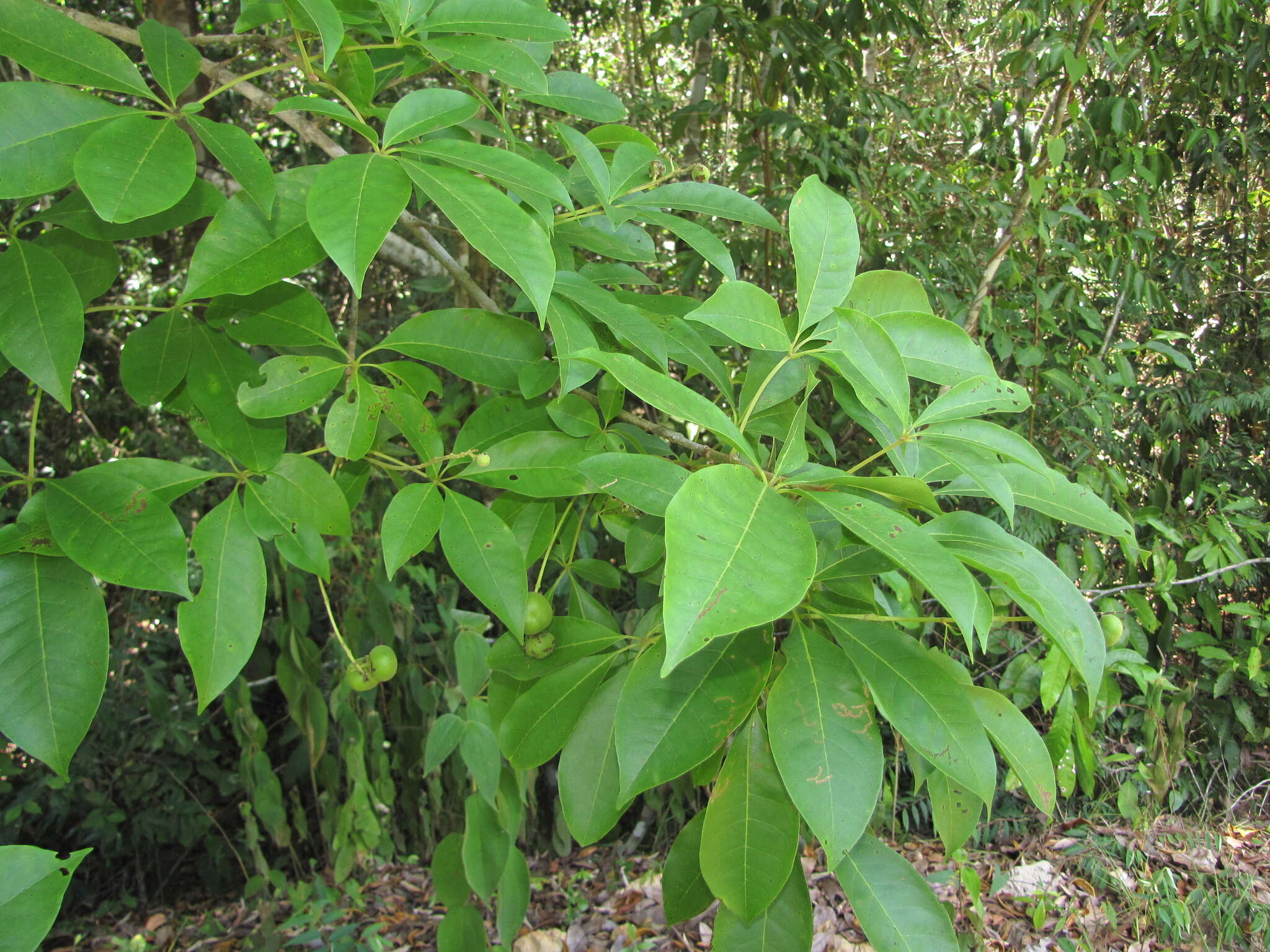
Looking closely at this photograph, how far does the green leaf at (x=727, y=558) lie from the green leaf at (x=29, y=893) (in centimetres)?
35

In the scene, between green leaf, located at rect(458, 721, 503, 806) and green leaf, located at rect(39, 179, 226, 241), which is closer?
green leaf, located at rect(39, 179, 226, 241)

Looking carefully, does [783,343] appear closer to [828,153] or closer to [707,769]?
[707,769]

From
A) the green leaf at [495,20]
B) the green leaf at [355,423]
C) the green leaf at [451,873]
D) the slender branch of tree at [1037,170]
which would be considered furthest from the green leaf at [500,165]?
the slender branch of tree at [1037,170]

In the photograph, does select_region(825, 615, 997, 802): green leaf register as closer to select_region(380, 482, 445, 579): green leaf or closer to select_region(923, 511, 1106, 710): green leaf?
select_region(923, 511, 1106, 710): green leaf

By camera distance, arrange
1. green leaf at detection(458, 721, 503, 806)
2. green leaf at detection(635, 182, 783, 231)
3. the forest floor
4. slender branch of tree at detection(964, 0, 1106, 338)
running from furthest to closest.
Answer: the forest floor < slender branch of tree at detection(964, 0, 1106, 338) < green leaf at detection(458, 721, 503, 806) < green leaf at detection(635, 182, 783, 231)

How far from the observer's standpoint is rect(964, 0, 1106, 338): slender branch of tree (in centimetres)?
205

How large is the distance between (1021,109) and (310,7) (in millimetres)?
2657

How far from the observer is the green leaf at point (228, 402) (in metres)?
0.73

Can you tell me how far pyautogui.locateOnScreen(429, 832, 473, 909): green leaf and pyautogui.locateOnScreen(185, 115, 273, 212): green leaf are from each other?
949 millimetres

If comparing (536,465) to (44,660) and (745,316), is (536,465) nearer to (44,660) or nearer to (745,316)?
(745,316)

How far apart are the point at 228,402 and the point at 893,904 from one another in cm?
66

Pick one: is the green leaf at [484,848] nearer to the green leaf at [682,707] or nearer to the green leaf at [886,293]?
the green leaf at [682,707]

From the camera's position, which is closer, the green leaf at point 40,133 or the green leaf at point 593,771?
the green leaf at point 40,133

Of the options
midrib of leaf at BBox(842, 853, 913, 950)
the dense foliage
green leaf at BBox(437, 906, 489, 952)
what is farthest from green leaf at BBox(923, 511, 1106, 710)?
green leaf at BBox(437, 906, 489, 952)
